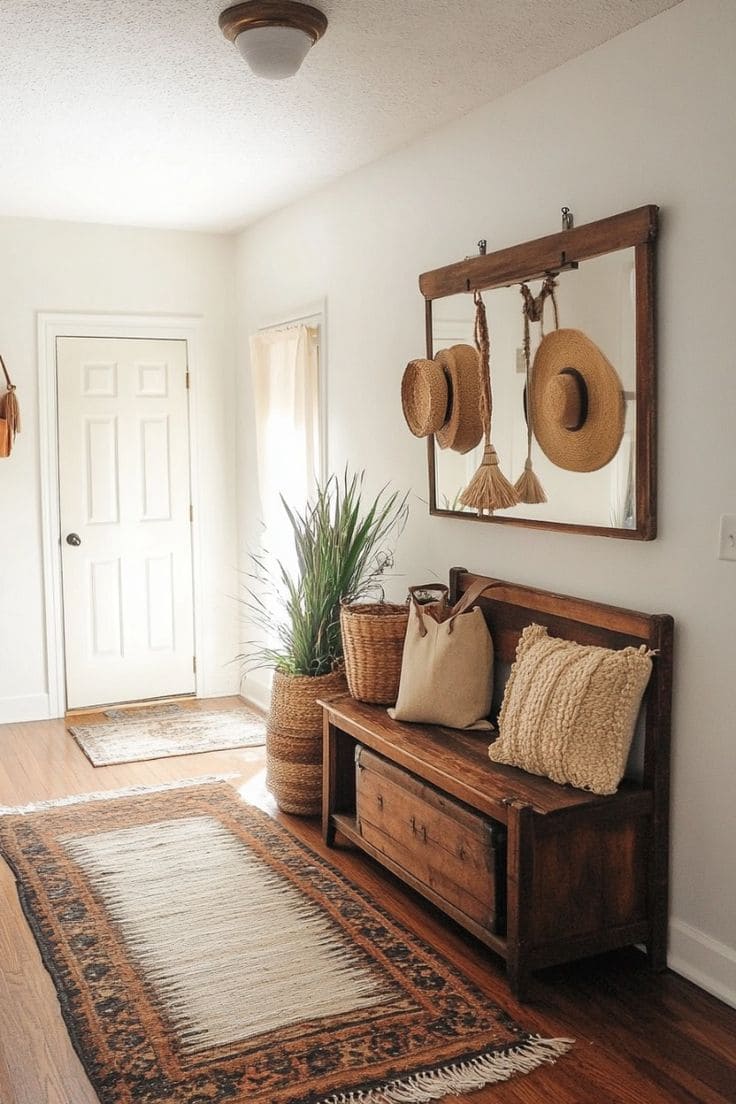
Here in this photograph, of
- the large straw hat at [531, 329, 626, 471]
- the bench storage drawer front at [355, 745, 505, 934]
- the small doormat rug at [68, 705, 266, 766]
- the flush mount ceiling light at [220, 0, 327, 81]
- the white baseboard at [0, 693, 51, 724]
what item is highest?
the flush mount ceiling light at [220, 0, 327, 81]

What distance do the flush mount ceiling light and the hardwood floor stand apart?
2392 millimetres

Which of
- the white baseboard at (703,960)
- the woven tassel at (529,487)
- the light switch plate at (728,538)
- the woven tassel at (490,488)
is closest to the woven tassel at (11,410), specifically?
the woven tassel at (490,488)

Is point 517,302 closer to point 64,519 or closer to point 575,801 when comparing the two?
point 575,801

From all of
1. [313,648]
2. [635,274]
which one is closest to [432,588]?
[313,648]

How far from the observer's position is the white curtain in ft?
15.7

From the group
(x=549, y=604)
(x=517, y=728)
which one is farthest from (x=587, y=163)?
(x=517, y=728)

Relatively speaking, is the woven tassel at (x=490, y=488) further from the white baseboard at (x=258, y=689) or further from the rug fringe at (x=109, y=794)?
the white baseboard at (x=258, y=689)

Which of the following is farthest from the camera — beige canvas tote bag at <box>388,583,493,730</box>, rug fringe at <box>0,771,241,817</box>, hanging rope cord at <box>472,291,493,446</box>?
rug fringe at <box>0,771,241,817</box>

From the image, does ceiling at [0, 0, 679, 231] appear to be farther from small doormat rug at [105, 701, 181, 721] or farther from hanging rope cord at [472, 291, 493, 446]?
small doormat rug at [105, 701, 181, 721]

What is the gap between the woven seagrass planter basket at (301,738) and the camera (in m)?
3.96

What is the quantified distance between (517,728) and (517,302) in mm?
1273

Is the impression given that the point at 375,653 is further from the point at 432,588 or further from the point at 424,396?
the point at 424,396

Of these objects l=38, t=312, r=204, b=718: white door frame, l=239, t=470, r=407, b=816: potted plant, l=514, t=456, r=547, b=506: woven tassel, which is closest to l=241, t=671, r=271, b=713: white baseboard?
l=38, t=312, r=204, b=718: white door frame

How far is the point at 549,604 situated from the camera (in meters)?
3.15
